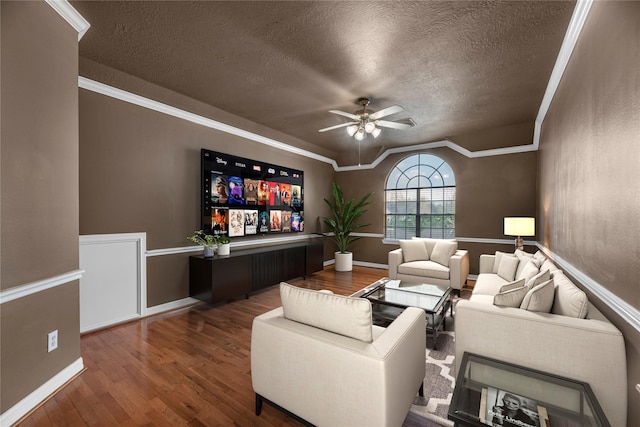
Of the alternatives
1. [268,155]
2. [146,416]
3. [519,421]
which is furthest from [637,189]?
[268,155]

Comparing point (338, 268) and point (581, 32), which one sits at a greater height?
point (581, 32)

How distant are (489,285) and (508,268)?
1.97ft

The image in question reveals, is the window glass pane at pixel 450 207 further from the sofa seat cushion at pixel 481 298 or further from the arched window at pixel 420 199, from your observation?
the sofa seat cushion at pixel 481 298

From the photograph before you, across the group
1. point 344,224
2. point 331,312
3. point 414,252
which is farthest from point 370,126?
point 344,224

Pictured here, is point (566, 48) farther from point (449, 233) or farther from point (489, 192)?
point (449, 233)

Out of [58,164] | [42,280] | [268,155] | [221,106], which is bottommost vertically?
[42,280]

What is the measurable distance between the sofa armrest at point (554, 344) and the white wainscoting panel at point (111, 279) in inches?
141

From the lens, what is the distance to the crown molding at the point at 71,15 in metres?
2.02

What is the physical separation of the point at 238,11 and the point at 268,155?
3.19 meters

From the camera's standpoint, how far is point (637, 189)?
1224 millimetres

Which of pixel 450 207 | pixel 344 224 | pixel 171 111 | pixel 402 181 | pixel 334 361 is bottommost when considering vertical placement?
pixel 334 361

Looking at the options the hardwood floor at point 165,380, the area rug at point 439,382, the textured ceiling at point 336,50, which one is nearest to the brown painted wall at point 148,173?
the textured ceiling at point 336,50

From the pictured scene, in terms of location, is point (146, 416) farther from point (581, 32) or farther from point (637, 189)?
point (581, 32)

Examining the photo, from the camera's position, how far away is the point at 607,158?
5.13 feet
